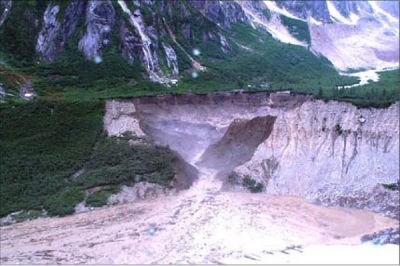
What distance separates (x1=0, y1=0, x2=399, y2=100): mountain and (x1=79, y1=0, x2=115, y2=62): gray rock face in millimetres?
128

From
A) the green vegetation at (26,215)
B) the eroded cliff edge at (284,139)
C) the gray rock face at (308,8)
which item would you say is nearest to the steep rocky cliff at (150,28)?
the gray rock face at (308,8)

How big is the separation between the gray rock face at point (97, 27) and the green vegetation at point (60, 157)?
16.9 metres

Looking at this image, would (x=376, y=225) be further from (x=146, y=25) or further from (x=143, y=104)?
(x=146, y=25)

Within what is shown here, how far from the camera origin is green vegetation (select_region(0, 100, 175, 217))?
47.9 metres

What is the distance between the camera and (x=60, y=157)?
171ft

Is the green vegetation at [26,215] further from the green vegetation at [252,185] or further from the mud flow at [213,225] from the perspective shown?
the green vegetation at [252,185]

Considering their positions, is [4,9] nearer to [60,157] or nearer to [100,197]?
[60,157]

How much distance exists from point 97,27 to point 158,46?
8.61 meters

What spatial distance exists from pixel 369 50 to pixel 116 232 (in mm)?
109949

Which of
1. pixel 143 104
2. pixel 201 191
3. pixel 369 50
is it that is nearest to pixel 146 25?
pixel 143 104

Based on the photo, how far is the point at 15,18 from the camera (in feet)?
243

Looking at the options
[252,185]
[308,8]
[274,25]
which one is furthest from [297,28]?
[252,185]

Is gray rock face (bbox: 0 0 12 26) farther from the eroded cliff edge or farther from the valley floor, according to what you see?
the valley floor

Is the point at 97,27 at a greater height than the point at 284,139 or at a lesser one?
greater
